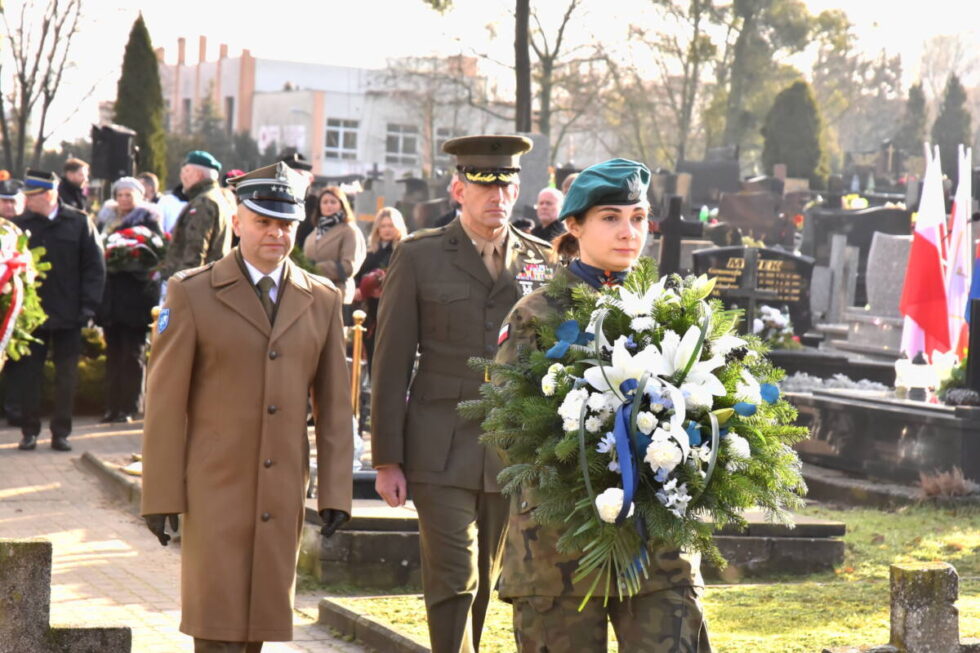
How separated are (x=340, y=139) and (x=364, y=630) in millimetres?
88620

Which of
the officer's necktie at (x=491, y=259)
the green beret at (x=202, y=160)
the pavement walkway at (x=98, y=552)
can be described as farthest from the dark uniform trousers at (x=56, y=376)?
the officer's necktie at (x=491, y=259)

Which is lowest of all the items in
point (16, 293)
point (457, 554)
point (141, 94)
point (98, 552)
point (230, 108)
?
point (98, 552)

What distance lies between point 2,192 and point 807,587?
8.32 metres

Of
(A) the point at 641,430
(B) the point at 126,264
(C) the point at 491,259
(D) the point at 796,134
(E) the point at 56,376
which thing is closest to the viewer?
(A) the point at 641,430

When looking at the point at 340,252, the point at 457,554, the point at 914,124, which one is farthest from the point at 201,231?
the point at 914,124

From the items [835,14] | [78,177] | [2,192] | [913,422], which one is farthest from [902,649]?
[835,14]

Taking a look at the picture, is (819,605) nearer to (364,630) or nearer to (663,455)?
(364,630)

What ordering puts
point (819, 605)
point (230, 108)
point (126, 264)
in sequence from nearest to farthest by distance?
point (819, 605) → point (126, 264) → point (230, 108)

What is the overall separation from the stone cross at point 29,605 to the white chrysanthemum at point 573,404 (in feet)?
6.46

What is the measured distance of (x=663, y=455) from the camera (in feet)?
12.1

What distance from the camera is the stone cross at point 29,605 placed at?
4922mm

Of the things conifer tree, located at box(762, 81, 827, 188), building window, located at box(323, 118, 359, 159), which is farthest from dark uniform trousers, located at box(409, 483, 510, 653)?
building window, located at box(323, 118, 359, 159)

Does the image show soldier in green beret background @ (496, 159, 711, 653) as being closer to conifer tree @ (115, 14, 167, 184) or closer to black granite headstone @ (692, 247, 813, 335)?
black granite headstone @ (692, 247, 813, 335)

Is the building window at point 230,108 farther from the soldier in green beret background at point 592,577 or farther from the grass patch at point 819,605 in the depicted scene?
the soldier in green beret background at point 592,577
